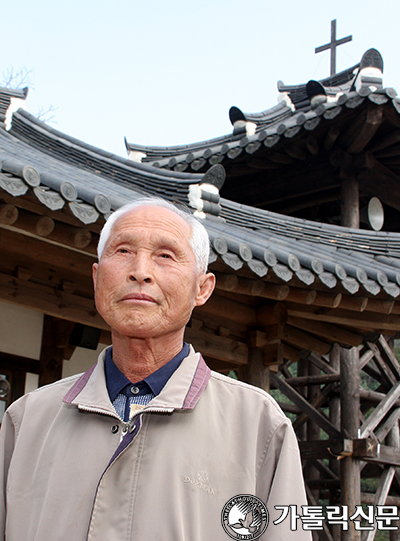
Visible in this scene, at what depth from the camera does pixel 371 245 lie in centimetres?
638

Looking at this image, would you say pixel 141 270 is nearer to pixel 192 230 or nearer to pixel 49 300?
pixel 192 230

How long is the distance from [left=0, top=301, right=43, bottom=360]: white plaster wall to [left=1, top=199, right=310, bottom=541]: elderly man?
10.7 ft

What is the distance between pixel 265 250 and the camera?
13.1 ft

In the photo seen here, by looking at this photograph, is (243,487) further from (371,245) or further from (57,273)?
(371,245)

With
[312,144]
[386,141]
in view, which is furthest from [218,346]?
[386,141]

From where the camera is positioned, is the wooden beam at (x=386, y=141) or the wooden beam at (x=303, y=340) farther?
the wooden beam at (x=386, y=141)

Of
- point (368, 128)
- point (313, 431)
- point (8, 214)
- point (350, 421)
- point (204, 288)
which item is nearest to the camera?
point (204, 288)

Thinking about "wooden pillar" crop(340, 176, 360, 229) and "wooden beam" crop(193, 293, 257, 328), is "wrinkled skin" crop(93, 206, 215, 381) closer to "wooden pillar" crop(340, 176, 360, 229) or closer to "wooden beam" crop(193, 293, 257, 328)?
"wooden beam" crop(193, 293, 257, 328)

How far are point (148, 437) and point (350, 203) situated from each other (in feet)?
23.1

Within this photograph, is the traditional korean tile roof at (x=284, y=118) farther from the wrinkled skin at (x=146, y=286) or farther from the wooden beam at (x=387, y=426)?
the wrinkled skin at (x=146, y=286)

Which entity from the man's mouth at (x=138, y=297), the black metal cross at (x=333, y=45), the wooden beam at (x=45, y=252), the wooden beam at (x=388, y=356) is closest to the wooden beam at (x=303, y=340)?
the wooden beam at (x=45, y=252)

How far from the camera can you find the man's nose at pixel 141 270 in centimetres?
166

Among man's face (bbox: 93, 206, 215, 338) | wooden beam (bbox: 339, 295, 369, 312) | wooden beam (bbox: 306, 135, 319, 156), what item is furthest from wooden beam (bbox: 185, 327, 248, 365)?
wooden beam (bbox: 306, 135, 319, 156)

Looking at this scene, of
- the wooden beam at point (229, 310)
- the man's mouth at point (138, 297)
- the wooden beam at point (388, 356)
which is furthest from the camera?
the wooden beam at point (388, 356)
